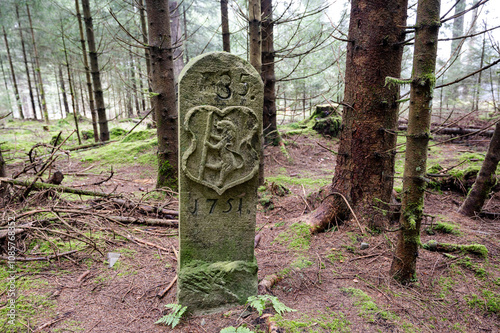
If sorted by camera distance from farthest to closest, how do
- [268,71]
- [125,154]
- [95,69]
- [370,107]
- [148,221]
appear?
[95,69]
[125,154]
[268,71]
[148,221]
[370,107]

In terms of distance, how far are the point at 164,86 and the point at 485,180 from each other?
17.9ft

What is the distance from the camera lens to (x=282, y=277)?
308 cm

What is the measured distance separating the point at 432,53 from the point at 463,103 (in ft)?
59.7

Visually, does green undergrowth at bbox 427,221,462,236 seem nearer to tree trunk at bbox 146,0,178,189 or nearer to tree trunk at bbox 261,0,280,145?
tree trunk at bbox 261,0,280,145

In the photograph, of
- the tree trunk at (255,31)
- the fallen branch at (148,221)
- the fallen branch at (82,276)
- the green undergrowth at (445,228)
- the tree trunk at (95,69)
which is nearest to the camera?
the fallen branch at (82,276)

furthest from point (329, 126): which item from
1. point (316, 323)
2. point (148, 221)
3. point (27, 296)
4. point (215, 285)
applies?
point (27, 296)

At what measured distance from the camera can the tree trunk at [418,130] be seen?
2.23 metres

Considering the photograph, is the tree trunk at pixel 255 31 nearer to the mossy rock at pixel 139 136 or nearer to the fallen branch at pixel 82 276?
the fallen branch at pixel 82 276

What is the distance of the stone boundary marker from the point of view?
8.16ft

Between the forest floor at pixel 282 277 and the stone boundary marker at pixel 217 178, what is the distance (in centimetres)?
31

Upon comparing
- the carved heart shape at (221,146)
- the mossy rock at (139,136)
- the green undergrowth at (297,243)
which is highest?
the carved heart shape at (221,146)

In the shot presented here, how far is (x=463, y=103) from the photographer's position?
16.3 metres

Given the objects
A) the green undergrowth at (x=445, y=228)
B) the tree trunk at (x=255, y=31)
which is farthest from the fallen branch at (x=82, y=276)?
the green undergrowth at (x=445, y=228)

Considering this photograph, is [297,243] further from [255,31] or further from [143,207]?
[255,31]
